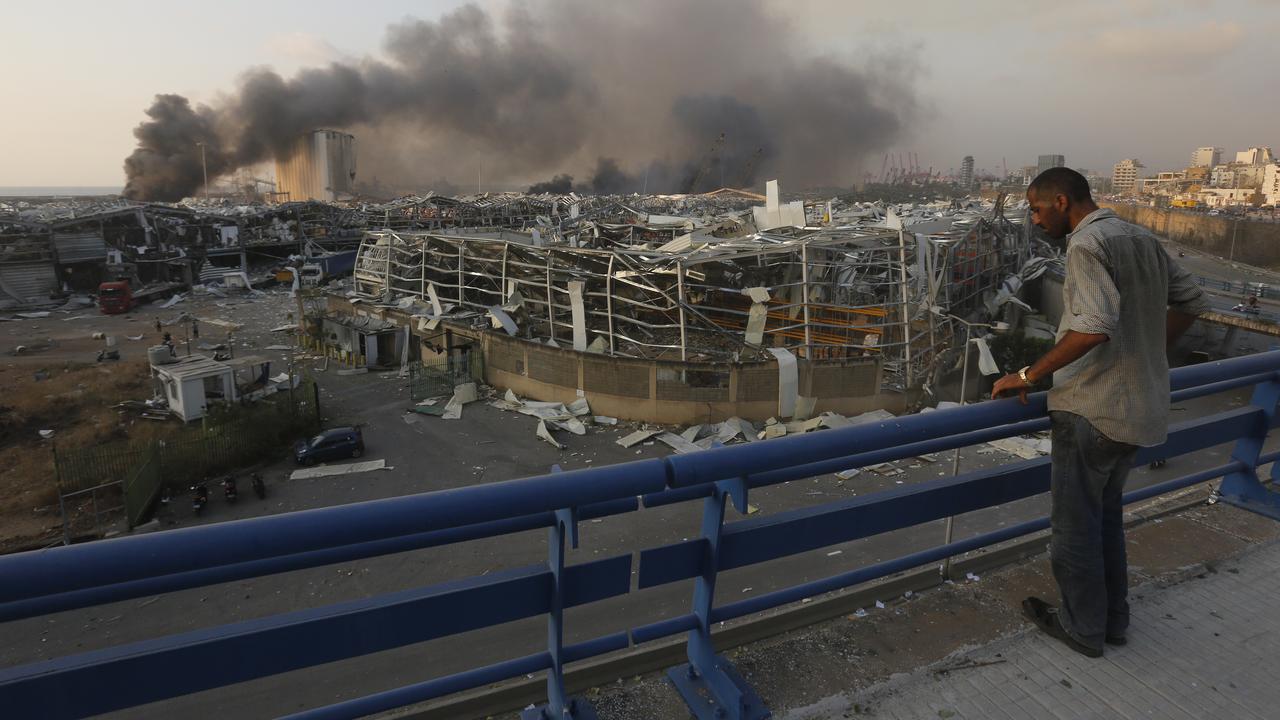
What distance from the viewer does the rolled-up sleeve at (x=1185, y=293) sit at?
2.05m

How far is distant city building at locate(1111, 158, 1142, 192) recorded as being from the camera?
16175 centimetres

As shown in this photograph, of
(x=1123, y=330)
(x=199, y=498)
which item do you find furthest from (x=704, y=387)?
(x=1123, y=330)

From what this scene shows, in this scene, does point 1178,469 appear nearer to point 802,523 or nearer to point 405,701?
point 802,523

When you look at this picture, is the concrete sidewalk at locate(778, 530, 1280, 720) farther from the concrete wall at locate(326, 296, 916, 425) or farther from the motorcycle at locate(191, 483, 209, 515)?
the concrete wall at locate(326, 296, 916, 425)

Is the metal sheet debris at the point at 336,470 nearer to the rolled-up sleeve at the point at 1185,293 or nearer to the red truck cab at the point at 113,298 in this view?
the rolled-up sleeve at the point at 1185,293

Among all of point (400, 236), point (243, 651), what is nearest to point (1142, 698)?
point (243, 651)

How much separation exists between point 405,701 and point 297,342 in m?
21.1

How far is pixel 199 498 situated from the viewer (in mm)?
9680

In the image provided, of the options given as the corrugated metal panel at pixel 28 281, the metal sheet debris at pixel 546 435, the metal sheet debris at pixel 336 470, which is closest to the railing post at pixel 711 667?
the metal sheet debris at pixel 336 470

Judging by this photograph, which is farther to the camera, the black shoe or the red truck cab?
the red truck cab

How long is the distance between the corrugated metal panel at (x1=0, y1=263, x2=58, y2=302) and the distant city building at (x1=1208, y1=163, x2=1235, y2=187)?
141407 mm

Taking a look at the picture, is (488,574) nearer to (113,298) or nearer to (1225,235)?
(113,298)

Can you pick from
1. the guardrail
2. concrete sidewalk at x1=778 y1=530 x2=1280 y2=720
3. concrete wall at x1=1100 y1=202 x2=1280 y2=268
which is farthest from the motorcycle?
concrete wall at x1=1100 y1=202 x2=1280 y2=268

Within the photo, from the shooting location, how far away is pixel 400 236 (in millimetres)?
21000
